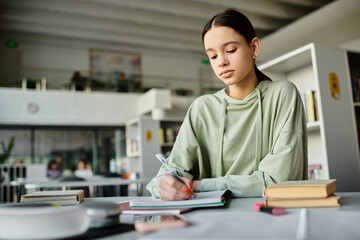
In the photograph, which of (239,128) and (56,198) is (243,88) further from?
(56,198)

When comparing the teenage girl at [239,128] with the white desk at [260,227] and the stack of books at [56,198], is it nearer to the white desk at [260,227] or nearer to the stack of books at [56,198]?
the stack of books at [56,198]

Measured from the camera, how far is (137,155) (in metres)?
6.55

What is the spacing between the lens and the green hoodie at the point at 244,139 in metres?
1.12

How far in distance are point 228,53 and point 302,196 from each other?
0.60 m

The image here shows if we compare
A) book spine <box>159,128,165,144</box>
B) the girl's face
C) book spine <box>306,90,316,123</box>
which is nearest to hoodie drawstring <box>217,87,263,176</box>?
the girl's face

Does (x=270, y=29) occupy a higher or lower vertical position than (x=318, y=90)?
higher

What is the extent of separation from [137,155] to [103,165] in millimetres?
3406

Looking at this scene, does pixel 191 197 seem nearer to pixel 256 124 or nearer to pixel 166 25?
pixel 256 124

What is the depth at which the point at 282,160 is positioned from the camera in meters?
1.10

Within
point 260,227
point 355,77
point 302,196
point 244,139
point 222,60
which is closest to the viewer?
point 260,227

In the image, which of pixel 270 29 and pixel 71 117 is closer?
pixel 71 117

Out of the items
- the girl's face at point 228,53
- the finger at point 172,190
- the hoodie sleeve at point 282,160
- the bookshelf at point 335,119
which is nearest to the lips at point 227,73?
the girl's face at point 228,53

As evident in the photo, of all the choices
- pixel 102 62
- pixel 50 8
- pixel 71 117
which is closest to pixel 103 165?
pixel 71 117

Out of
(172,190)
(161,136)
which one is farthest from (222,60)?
(161,136)
